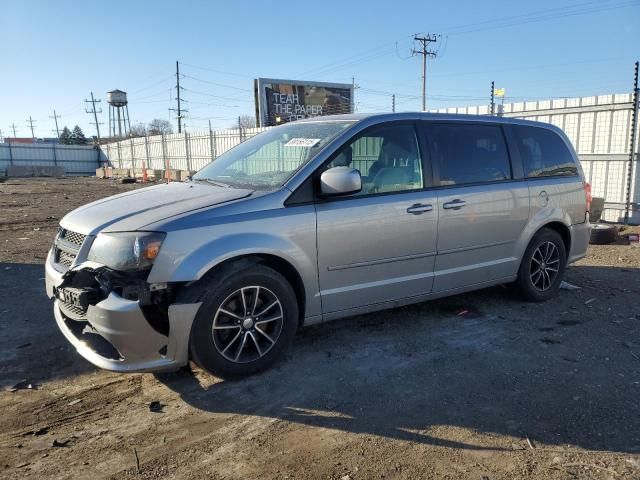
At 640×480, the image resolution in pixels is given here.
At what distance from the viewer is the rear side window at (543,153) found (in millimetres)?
5367

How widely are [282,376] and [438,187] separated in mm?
2111

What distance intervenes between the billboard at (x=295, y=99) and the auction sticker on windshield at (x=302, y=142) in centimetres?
2385

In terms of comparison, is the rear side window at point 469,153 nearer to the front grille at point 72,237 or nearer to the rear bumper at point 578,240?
the rear bumper at point 578,240

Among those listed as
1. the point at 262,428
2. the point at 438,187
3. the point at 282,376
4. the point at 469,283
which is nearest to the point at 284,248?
the point at 282,376

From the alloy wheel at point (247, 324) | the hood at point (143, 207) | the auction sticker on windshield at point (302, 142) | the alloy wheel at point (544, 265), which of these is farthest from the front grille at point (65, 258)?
the alloy wheel at point (544, 265)

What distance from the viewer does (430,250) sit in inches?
178

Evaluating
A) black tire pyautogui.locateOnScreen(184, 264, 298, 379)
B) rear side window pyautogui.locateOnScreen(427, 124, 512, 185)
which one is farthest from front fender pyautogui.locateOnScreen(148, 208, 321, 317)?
rear side window pyautogui.locateOnScreen(427, 124, 512, 185)

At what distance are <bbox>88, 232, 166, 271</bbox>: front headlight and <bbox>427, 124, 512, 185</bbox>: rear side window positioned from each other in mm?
2556

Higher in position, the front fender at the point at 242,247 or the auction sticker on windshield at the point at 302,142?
the auction sticker on windshield at the point at 302,142

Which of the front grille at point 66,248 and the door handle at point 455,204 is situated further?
the door handle at point 455,204

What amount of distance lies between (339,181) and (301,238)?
50 centimetres

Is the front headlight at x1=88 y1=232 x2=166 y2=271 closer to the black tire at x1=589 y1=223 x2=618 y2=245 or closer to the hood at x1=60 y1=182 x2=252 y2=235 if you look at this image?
A: the hood at x1=60 y1=182 x2=252 y2=235

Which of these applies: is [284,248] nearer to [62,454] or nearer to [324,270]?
[324,270]

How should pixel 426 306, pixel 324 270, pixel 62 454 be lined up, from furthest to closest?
pixel 426 306, pixel 324 270, pixel 62 454
